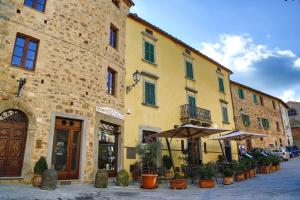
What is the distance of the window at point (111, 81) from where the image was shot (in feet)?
42.5

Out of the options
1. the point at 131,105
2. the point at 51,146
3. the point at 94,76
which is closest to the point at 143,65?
the point at 131,105

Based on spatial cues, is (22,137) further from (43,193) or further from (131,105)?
(131,105)

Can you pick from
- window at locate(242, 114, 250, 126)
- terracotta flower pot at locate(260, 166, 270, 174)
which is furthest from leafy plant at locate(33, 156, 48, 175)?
window at locate(242, 114, 250, 126)

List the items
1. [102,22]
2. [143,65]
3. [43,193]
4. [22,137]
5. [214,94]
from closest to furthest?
[43,193] → [22,137] → [102,22] → [143,65] → [214,94]

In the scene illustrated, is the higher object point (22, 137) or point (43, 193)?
point (22, 137)

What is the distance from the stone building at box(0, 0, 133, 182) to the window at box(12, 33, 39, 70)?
1.4 inches

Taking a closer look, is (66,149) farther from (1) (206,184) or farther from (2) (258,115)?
(2) (258,115)

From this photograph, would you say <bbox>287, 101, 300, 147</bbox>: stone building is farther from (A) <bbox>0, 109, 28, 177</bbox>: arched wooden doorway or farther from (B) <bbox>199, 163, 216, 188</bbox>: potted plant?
(A) <bbox>0, 109, 28, 177</bbox>: arched wooden doorway

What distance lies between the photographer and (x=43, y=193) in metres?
7.32

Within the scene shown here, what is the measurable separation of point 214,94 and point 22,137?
16033 millimetres

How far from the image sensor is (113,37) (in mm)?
13961

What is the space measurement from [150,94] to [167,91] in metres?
1.80

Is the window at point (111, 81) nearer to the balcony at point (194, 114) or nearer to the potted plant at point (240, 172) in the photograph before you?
the balcony at point (194, 114)

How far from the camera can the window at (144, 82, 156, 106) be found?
14750 mm
